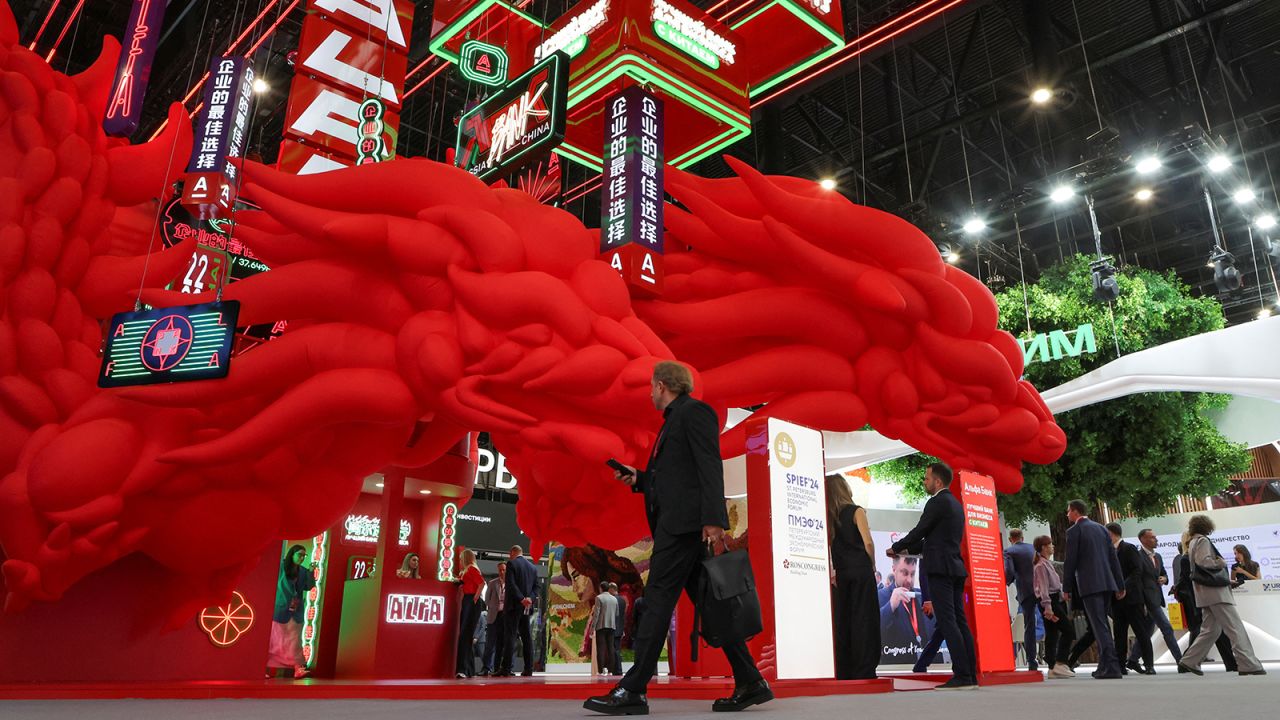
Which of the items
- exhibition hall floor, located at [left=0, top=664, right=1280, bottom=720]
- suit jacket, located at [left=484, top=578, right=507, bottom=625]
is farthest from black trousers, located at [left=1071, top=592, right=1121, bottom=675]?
suit jacket, located at [left=484, top=578, right=507, bottom=625]

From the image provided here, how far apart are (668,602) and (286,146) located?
7.10m

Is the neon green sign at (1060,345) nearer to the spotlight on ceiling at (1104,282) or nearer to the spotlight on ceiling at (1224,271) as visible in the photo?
the spotlight on ceiling at (1104,282)

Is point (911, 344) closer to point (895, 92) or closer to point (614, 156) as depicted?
point (614, 156)

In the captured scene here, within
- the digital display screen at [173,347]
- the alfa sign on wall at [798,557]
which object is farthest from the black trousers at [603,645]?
the digital display screen at [173,347]

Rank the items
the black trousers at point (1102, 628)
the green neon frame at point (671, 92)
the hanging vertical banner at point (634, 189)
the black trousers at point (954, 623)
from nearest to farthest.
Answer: the black trousers at point (954, 623), the hanging vertical banner at point (634, 189), the black trousers at point (1102, 628), the green neon frame at point (671, 92)

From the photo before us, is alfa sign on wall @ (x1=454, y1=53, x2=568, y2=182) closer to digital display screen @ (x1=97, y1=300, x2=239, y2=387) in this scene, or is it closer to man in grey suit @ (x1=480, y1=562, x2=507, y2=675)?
digital display screen @ (x1=97, y1=300, x2=239, y2=387)

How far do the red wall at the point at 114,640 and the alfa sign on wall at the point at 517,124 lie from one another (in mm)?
4168

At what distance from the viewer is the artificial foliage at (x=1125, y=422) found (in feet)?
42.6

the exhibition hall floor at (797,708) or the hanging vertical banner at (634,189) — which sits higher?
the hanging vertical banner at (634,189)

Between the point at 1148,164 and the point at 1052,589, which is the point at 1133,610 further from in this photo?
the point at 1148,164

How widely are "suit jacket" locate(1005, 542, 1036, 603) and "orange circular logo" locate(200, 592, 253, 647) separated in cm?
801

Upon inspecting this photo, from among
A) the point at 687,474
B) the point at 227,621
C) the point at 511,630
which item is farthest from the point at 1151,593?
the point at 227,621

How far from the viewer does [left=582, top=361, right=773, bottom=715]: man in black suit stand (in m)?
3.82

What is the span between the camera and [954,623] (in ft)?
21.3
